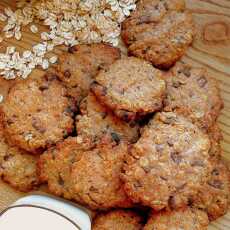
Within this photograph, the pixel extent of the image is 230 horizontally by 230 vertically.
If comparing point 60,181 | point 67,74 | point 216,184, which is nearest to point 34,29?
point 67,74

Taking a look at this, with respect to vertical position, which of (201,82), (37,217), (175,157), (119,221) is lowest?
(119,221)

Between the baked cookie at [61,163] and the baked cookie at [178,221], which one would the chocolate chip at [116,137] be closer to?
the baked cookie at [61,163]

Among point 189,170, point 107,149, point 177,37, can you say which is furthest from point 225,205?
point 177,37

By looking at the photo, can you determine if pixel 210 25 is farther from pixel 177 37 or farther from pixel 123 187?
pixel 123 187

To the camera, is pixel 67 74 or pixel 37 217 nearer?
pixel 37 217

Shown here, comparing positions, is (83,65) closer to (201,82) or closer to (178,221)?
(201,82)

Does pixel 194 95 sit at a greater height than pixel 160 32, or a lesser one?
lesser

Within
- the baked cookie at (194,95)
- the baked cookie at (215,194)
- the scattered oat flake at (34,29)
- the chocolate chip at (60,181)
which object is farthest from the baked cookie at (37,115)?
the baked cookie at (215,194)

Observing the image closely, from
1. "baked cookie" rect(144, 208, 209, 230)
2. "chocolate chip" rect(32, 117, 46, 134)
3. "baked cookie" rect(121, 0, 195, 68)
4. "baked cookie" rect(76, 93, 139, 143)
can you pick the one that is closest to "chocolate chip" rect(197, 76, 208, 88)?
"baked cookie" rect(121, 0, 195, 68)
